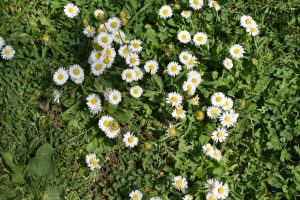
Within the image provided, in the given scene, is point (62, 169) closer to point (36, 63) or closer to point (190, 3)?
point (36, 63)

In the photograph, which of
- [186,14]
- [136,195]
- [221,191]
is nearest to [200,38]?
[186,14]

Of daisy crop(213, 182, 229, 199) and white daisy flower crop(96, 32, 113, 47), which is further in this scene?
white daisy flower crop(96, 32, 113, 47)

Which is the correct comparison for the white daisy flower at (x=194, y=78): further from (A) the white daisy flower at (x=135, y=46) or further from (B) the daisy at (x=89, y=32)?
(B) the daisy at (x=89, y=32)

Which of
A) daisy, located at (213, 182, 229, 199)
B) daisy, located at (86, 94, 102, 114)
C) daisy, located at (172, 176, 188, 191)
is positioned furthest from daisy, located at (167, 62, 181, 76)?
A: daisy, located at (213, 182, 229, 199)

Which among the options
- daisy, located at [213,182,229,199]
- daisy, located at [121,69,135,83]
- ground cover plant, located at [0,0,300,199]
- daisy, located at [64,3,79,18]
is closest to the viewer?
daisy, located at [213,182,229,199]

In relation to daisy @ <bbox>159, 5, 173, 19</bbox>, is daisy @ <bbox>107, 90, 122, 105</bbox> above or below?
below

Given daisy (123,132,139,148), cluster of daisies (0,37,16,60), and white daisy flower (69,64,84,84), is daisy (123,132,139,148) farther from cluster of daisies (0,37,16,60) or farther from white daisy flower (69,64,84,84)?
cluster of daisies (0,37,16,60)

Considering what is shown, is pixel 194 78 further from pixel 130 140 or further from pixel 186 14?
pixel 130 140
